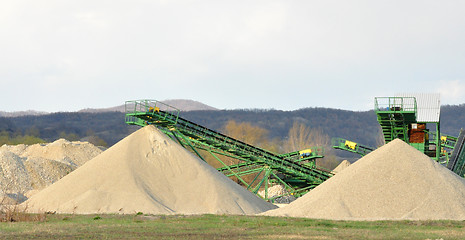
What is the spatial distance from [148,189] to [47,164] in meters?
18.7

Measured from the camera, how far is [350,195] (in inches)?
1077

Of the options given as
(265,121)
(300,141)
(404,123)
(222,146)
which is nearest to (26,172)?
(222,146)

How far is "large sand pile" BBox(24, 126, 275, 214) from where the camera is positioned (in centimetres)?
3083

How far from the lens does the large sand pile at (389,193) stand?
26188mm

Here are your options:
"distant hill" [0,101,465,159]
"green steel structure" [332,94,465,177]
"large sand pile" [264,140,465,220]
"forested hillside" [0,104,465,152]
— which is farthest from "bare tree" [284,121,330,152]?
"large sand pile" [264,140,465,220]

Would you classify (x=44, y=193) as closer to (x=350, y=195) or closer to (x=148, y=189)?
(x=148, y=189)

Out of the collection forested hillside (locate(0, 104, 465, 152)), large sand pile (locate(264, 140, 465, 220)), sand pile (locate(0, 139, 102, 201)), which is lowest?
sand pile (locate(0, 139, 102, 201))

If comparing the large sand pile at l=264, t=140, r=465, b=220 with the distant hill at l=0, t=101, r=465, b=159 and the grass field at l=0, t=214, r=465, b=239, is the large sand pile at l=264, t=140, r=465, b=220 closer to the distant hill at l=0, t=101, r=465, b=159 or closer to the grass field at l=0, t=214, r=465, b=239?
the grass field at l=0, t=214, r=465, b=239

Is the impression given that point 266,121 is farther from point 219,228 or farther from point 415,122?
point 219,228

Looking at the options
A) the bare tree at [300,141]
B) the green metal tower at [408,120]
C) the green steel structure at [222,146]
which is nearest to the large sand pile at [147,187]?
the green steel structure at [222,146]

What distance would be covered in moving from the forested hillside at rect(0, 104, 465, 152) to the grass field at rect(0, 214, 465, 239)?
120780mm

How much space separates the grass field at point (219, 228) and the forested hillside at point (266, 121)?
396 feet

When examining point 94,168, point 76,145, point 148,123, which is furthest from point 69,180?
point 76,145

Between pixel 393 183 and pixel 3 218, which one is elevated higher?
pixel 393 183
